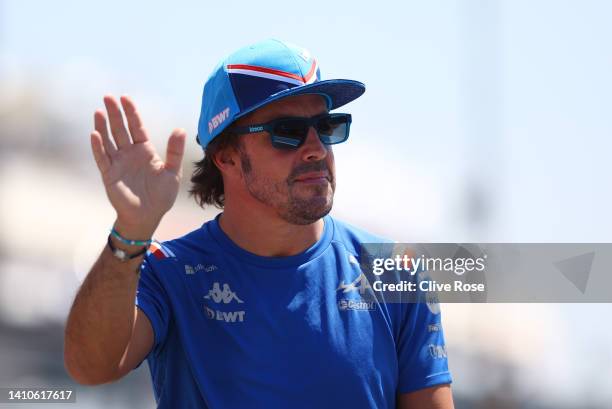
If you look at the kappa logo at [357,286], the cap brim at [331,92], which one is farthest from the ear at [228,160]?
the kappa logo at [357,286]

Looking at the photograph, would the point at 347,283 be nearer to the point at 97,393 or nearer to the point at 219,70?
the point at 219,70

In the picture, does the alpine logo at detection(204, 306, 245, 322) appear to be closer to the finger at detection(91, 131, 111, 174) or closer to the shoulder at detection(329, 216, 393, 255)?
the shoulder at detection(329, 216, 393, 255)

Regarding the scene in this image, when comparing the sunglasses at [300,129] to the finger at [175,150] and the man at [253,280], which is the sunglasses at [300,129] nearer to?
the man at [253,280]

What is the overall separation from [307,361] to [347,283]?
0.38m

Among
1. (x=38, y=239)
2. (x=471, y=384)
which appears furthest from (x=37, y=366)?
(x=471, y=384)

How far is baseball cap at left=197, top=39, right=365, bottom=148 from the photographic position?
416 cm

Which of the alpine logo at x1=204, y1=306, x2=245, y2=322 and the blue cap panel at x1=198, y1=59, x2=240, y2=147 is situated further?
the blue cap panel at x1=198, y1=59, x2=240, y2=147

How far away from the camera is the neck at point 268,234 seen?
13.6 ft

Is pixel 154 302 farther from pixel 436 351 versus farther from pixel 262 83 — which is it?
pixel 436 351

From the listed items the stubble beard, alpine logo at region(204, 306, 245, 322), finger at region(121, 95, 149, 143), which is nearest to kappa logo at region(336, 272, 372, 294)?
the stubble beard

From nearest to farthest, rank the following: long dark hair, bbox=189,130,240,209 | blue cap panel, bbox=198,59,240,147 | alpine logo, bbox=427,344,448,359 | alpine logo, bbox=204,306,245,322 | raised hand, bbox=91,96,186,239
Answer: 1. raised hand, bbox=91,96,186,239
2. alpine logo, bbox=204,306,245,322
3. alpine logo, bbox=427,344,448,359
4. blue cap panel, bbox=198,59,240,147
5. long dark hair, bbox=189,130,240,209

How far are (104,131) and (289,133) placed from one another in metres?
0.82

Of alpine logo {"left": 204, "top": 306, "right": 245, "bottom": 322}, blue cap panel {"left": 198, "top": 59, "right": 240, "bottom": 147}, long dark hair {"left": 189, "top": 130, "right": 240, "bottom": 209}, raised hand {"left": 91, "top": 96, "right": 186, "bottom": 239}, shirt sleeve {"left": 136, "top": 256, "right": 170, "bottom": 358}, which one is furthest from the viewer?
long dark hair {"left": 189, "top": 130, "right": 240, "bottom": 209}

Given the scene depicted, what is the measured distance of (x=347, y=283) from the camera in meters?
4.11
